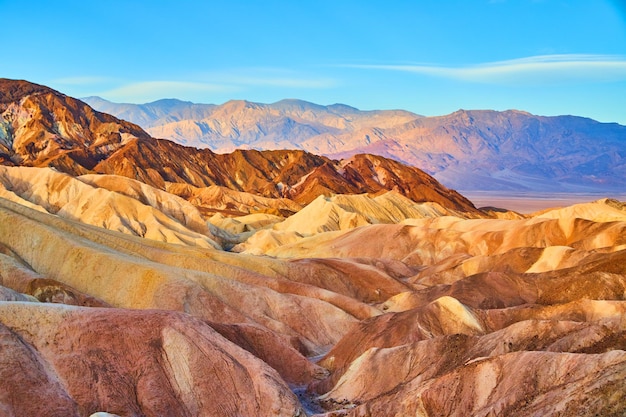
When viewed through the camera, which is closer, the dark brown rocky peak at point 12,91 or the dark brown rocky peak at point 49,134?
the dark brown rocky peak at point 49,134

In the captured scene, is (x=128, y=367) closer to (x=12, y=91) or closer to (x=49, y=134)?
(x=49, y=134)

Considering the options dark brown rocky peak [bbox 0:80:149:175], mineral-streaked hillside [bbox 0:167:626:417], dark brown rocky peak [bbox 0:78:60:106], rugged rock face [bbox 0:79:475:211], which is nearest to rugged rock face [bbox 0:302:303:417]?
mineral-streaked hillside [bbox 0:167:626:417]

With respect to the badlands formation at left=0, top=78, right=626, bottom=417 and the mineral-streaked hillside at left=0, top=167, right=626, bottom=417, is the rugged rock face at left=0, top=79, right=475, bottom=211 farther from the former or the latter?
the mineral-streaked hillside at left=0, top=167, right=626, bottom=417

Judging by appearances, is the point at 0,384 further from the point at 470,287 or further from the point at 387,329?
the point at 470,287

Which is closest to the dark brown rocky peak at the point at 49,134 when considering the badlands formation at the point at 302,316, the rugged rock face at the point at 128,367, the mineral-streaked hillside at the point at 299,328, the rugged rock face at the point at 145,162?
the rugged rock face at the point at 145,162

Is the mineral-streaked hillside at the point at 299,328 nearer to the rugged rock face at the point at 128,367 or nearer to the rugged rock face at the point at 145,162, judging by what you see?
the rugged rock face at the point at 128,367

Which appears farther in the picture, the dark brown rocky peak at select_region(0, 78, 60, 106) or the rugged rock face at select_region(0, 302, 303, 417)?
the dark brown rocky peak at select_region(0, 78, 60, 106)

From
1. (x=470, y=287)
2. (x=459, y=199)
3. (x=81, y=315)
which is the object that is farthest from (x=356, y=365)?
(x=459, y=199)

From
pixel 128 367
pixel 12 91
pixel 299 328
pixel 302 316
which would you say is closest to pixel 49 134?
pixel 12 91
